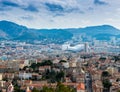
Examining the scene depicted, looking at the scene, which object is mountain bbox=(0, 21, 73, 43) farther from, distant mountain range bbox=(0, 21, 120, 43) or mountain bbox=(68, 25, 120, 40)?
mountain bbox=(68, 25, 120, 40)

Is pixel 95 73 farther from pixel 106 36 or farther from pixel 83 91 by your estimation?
pixel 106 36

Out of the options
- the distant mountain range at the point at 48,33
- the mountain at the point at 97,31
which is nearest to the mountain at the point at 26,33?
the distant mountain range at the point at 48,33

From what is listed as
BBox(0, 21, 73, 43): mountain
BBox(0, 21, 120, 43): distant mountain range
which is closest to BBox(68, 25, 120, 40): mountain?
BBox(0, 21, 120, 43): distant mountain range

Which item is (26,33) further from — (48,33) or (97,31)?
(97,31)

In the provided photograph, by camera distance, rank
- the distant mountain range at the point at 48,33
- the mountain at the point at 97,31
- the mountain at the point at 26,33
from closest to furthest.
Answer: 1. the mountain at the point at 26,33
2. the distant mountain range at the point at 48,33
3. the mountain at the point at 97,31

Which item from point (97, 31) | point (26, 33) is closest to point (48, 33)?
point (26, 33)

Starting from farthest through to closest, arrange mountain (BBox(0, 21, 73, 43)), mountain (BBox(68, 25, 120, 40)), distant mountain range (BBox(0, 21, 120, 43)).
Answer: mountain (BBox(68, 25, 120, 40)) < distant mountain range (BBox(0, 21, 120, 43)) < mountain (BBox(0, 21, 73, 43))

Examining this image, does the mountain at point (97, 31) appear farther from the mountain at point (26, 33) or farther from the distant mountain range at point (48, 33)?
the mountain at point (26, 33)
